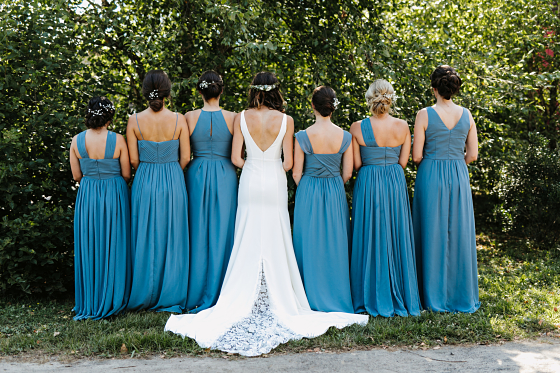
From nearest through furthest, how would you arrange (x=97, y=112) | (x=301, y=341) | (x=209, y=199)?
(x=301, y=341)
(x=97, y=112)
(x=209, y=199)

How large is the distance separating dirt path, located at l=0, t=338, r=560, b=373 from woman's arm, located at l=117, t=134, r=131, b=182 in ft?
6.13

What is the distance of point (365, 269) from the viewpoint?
14.7 feet

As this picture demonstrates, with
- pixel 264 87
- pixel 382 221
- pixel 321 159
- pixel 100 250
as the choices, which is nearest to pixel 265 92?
pixel 264 87

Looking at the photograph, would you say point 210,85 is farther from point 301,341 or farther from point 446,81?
point 301,341

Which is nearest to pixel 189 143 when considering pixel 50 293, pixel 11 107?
pixel 11 107

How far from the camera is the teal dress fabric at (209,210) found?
15.2 feet

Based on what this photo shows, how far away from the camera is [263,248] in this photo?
440 centimetres

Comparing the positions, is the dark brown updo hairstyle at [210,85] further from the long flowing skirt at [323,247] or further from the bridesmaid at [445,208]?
the bridesmaid at [445,208]

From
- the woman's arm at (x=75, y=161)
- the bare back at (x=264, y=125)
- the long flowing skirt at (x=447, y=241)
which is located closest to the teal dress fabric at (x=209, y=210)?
the bare back at (x=264, y=125)

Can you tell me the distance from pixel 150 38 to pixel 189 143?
163 centimetres

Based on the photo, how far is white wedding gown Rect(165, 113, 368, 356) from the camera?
12.9ft

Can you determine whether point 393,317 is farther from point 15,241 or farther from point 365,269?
point 15,241

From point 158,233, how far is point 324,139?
183 centimetres

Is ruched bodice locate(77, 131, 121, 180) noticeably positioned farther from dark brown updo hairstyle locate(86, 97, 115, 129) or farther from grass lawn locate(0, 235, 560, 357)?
grass lawn locate(0, 235, 560, 357)
